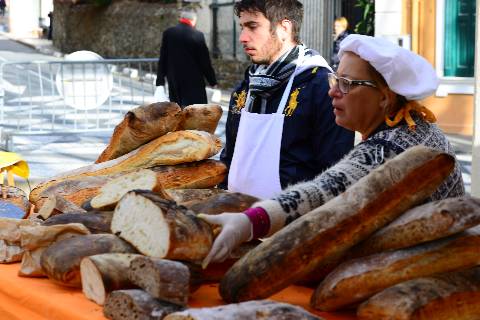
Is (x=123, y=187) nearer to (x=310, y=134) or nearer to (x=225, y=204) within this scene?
(x=225, y=204)

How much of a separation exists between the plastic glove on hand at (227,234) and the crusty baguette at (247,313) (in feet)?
1.19

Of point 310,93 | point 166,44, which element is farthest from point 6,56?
point 310,93

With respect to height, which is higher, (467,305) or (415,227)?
(415,227)

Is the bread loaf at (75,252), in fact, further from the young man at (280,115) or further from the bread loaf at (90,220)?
the young man at (280,115)

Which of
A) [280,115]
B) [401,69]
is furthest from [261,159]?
[401,69]

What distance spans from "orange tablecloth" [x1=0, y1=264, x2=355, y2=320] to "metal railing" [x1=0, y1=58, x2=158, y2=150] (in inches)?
293

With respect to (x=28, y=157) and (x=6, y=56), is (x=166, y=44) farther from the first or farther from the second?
(x=6, y=56)

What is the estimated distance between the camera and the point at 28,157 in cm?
1182

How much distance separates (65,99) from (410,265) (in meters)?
8.75

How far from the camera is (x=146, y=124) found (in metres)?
3.56

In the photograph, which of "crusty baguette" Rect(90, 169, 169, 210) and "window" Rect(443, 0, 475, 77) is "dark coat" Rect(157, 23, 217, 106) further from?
"crusty baguette" Rect(90, 169, 169, 210)

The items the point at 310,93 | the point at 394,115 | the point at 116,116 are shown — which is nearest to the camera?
the point at 394,115

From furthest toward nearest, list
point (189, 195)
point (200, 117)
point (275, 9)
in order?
point (275, 9)
point (200, 117)
point (189, 195)

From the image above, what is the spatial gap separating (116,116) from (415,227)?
884 centimetres
